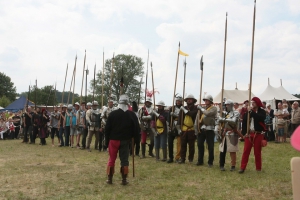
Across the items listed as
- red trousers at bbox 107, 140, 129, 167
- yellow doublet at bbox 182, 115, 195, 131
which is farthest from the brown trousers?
red trousers at bbox 107, 140, 129, 167

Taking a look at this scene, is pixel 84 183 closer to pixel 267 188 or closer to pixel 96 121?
pixel 267 188

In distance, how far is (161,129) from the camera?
11320 mm

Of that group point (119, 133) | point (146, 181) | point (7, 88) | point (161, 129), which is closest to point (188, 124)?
point (161, 129)

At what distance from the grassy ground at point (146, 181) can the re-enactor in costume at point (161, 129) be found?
712mm

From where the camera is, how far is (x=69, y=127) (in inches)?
631

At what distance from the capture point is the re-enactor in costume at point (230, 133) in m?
9.12

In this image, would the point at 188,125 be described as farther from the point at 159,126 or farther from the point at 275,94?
the point at 275,94

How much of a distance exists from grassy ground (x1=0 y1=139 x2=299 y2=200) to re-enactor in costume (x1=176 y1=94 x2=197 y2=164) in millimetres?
581

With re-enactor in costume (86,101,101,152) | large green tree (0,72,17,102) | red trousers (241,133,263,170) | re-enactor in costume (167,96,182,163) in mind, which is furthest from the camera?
large green tree (0,72,17,102)

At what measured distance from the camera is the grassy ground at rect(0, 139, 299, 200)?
6.61m

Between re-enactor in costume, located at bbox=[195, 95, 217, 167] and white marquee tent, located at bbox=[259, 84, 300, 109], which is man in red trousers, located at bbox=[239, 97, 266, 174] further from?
white marquee tent, located at bbox=[259, 84, 300, 109]

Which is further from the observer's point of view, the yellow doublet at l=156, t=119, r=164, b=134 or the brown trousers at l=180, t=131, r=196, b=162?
the yellow doublet at l=156, t=119, r=164, b=134

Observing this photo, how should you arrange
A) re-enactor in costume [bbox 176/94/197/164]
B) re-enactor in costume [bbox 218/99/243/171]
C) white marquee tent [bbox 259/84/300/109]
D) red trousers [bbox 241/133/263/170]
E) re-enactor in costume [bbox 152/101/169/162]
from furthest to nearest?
white marquee tent [bbox 259/84/300/109]
re-enactor in costume [bbox 152/101/169/162]
re-enactor in costume [bbox 176/94/197/164]
re-enactor in costume [bbox 218/99/243/171]
red trousers [bbox 241/133/263/170]

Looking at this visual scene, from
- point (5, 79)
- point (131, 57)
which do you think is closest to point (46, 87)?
point (5, 79)
